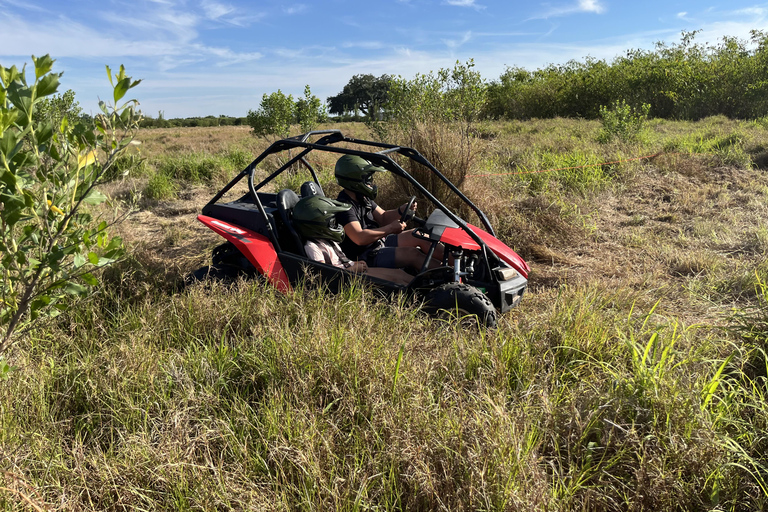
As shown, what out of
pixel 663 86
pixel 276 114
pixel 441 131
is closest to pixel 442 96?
pixel 441 131

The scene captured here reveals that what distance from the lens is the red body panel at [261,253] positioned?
3.30 meters

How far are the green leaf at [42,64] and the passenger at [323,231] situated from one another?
84.7 inches

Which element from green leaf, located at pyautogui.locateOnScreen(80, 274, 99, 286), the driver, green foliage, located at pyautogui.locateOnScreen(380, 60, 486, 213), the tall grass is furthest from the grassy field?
green foliage, located at pyautogui.locateOnScreen(380, 60, 486, 213)

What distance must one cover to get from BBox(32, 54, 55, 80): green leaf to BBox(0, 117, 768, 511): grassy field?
21.7 inches

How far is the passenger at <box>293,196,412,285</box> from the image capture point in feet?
11.4

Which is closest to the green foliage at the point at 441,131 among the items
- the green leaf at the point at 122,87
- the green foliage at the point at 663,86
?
the green leaf at the point at 122,87

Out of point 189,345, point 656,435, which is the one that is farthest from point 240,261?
point 656,435

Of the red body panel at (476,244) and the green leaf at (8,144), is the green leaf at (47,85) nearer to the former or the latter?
the green leaf at (8,144)

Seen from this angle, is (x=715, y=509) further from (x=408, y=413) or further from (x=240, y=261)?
(x=240, y=261)

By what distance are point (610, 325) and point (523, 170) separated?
17.3ft

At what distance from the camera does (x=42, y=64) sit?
134 centimetres

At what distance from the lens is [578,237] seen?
5.36 m

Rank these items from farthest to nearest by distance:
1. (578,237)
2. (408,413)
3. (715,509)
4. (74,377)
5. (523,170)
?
(523,170) → (578,237) → (74,377) → (408,413) → (715,509)

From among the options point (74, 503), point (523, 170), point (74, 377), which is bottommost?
point (74, 503)
